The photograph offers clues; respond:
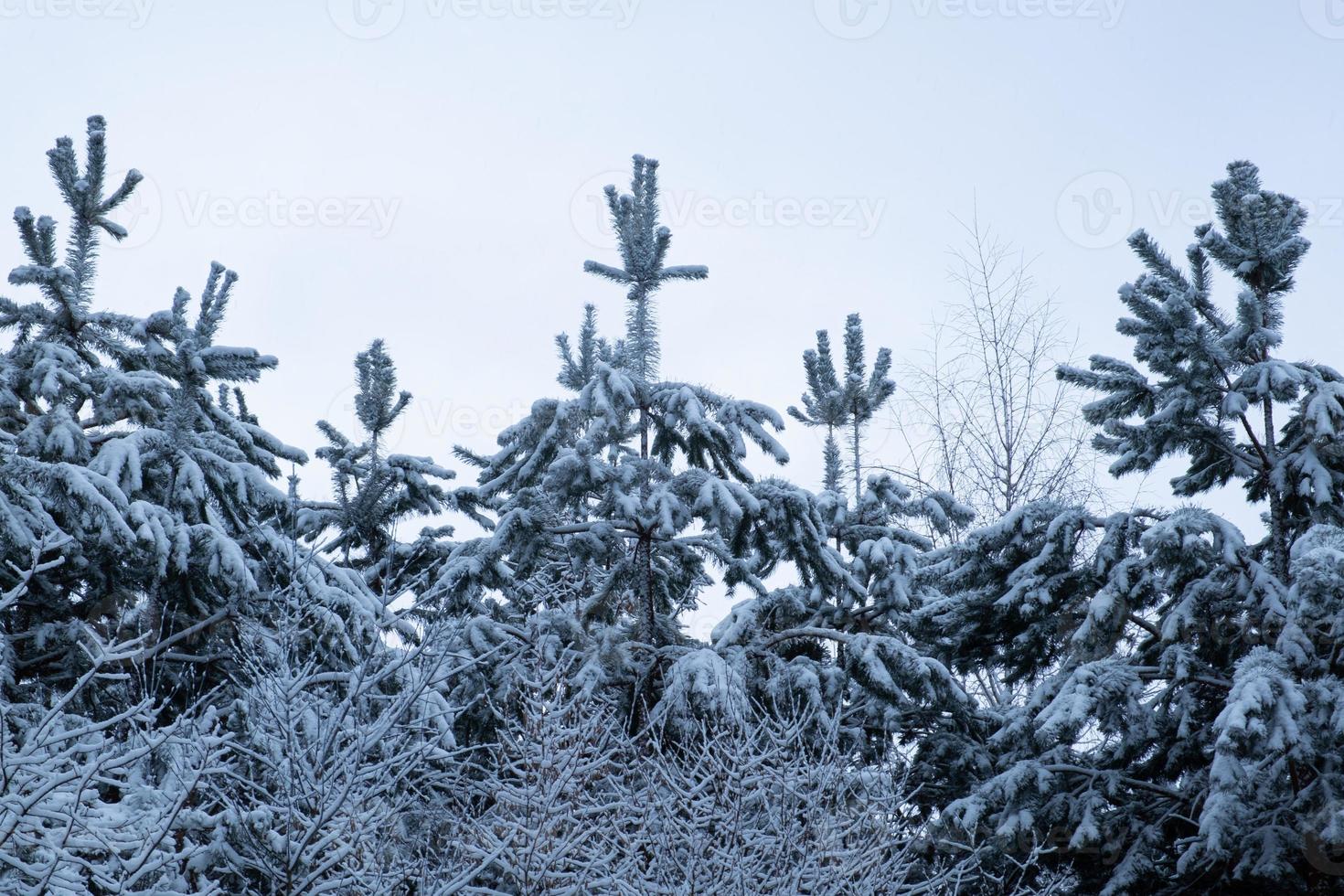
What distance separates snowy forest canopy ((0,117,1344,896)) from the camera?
7980mm

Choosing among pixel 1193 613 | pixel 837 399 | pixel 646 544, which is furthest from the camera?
pixel 837 399

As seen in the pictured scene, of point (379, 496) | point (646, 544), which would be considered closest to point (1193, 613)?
point (646, 544)

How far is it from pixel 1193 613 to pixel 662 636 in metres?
4.79

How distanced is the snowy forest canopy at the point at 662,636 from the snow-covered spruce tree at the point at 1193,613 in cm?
4

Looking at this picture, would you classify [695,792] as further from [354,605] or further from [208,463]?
[208,463]

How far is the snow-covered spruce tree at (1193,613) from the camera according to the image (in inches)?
344

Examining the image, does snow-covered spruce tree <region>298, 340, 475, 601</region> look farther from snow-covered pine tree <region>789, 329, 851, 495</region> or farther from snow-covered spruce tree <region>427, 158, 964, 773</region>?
snow-covered pine tree <region>789, 329, 851, 495</region>

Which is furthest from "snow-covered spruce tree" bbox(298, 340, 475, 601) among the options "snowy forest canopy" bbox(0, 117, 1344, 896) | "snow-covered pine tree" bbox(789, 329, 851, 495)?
"snow-covered pine tree" bbox(789, 329, 851, 495)

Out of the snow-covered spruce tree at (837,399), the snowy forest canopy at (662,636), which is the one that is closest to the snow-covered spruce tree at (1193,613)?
the snowy forest canopy at (662,636)

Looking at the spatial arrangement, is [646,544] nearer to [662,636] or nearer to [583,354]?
[662,636]

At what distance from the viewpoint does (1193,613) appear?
9.80 meters

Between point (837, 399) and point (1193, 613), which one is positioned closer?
point (1193, 613)

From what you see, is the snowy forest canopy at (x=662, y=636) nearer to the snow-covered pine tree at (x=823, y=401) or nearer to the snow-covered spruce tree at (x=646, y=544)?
the snow-covered spruce tree at (x=646, y=544)

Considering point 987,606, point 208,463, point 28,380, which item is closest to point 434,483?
point 208,463
